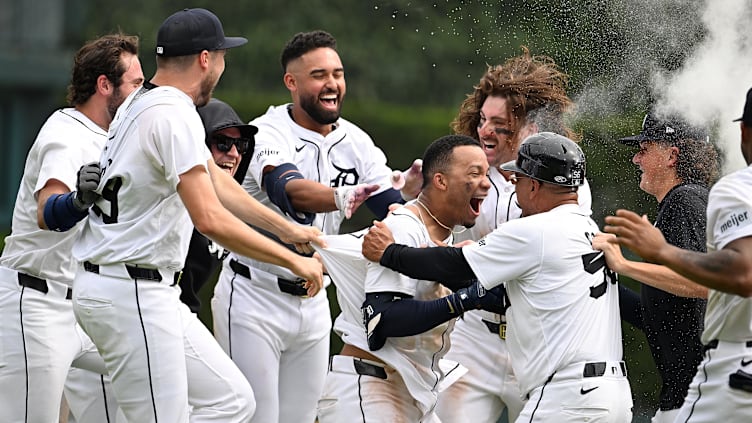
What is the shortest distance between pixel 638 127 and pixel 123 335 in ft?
12.4

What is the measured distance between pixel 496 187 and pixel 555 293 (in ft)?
5.43

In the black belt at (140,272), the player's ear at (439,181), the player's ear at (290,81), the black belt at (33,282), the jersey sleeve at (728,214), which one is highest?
the player's ear at (290,81)

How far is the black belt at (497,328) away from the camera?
23.8 feet

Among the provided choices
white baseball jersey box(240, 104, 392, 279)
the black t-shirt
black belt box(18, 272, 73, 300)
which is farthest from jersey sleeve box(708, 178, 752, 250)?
black belt box(18, 272, 73, 300)

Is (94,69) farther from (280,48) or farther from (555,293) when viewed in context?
(280,48)

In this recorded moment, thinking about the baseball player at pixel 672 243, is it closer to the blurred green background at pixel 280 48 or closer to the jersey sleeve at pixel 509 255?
the jersey sleeve at pixel 509 255

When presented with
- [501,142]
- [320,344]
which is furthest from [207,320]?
[501,142]

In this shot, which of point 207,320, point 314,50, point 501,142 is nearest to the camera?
point 501,142

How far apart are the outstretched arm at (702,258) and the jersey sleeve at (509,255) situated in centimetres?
77

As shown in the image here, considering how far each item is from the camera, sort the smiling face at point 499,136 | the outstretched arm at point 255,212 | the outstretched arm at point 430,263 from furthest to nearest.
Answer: the smiling face at point 499,136, the outstretched arm at point 255,212, the outstretched arm at point 430,263

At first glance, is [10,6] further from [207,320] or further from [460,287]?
[460,287]

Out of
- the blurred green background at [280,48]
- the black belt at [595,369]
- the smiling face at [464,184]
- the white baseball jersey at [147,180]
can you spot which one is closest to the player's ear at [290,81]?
the smiling face at [464,184]

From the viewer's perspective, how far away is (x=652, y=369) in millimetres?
8812

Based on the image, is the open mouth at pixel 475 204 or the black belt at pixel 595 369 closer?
the black belt at pixel 595 369
